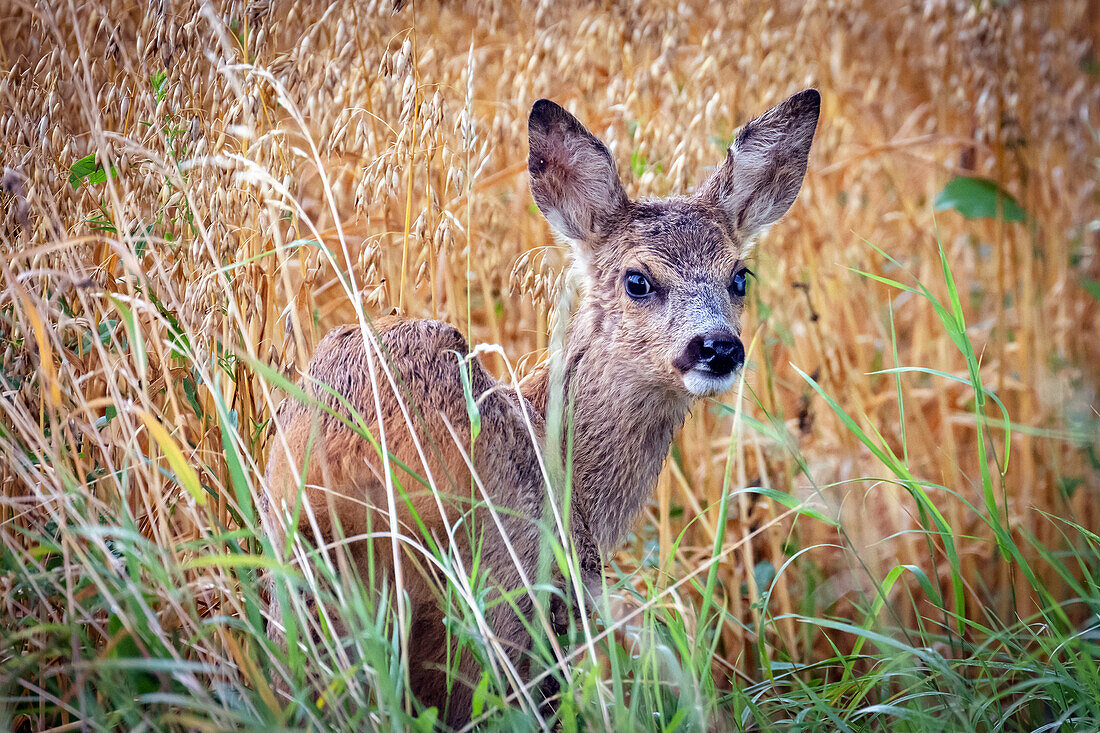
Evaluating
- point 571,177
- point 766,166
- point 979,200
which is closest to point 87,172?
point 571,177

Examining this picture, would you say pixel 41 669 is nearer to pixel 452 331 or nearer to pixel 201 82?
pixel 452 331

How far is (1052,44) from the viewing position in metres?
3.93

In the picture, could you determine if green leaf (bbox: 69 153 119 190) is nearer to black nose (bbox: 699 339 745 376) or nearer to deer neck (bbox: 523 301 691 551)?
deer neck (bbox: 523 301 691 551)

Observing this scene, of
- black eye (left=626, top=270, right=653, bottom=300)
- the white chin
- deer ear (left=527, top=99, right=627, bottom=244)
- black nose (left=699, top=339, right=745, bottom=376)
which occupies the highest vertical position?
deer ear (left=527, top=99, right=627, bottom=244)

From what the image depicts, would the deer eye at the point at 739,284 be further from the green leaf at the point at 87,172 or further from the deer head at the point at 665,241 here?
the green leaf at the point at 87,172

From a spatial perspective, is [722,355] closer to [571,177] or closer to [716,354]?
[716,354]

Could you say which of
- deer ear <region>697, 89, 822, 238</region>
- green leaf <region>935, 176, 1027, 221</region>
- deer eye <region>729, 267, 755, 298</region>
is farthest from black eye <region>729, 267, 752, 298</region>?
green leaf <region>935, 176, 1027, 221</region>

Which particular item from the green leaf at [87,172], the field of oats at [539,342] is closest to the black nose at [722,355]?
the field of oats at [539,342]

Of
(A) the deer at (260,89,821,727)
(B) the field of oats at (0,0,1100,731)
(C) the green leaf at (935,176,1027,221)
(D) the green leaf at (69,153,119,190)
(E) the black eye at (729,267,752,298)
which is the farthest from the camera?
(C) the green leaf at (935,176,1027,221)

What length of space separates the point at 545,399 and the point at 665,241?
2.15 feet

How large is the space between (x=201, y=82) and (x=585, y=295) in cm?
140

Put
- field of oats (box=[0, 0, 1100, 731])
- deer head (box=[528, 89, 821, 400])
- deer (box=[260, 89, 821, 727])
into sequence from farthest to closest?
deer head (box=[528, 89, 821, 400]), deer (box=[260, 89, 821, 727]), field of oats (box=[0, 0, 1100, 731])

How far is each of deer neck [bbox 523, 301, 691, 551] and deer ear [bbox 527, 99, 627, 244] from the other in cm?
38

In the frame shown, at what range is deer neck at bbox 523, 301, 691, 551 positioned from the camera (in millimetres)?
2650
